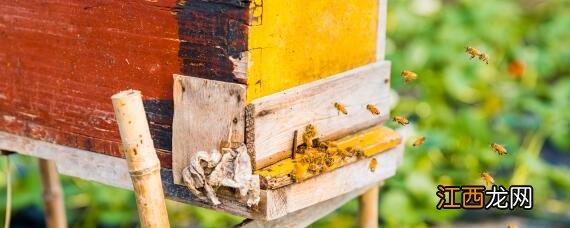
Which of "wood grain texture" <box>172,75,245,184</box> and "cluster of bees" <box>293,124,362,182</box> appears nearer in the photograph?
"wood grain texture" <box>172,75,245,184</box>

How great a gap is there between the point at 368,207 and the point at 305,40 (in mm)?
1087

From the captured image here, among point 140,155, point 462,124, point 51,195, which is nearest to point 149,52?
point 140,155

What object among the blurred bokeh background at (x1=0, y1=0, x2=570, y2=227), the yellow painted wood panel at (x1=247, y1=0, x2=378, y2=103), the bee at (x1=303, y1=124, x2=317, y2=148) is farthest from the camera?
the blurred bokeh background at (x1=0, y1=0, x2=570, y2=227)

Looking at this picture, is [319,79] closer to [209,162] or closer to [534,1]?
[209,162]

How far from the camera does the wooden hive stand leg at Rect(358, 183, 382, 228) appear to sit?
3715 mm

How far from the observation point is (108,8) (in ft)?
9.37

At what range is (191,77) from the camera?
8.88 ft

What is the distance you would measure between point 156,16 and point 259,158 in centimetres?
52

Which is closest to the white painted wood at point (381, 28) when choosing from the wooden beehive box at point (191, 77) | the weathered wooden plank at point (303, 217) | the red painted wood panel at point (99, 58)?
the wooden beehive box at point (191, 77)

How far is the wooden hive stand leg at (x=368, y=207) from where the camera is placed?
12.2ft

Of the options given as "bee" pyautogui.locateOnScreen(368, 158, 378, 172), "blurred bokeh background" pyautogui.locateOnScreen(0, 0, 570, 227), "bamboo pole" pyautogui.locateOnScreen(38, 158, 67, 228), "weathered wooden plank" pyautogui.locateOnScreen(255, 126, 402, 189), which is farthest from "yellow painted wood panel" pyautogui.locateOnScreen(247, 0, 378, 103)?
"blurred bokeh background" pyautogui.locateOnScreen(0, 0, 570, 227)

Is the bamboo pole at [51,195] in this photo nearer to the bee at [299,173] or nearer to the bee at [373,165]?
the bee at [373,165]

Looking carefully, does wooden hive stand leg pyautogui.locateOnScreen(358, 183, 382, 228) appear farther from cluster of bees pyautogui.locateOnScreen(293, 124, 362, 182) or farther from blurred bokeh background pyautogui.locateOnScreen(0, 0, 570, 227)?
blurred bokeh background pyautogui.locateOnScreen(0, 0, 570, 227)

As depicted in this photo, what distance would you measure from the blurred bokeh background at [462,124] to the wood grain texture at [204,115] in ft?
8.50
